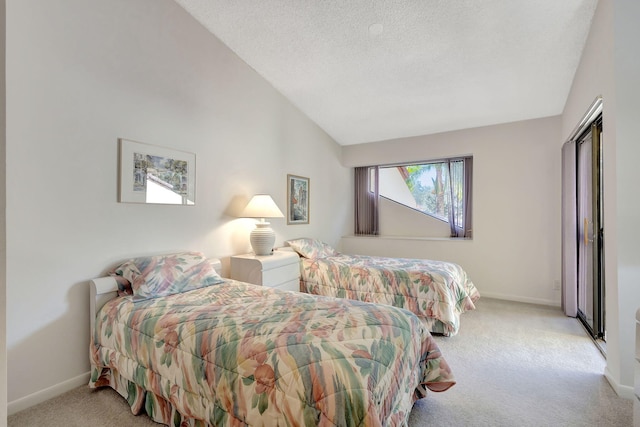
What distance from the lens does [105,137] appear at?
221 cm

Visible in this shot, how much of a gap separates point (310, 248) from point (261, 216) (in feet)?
3.00

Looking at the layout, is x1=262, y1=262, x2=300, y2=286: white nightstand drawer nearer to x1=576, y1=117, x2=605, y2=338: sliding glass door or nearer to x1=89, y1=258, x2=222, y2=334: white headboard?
x1=89, y1=258, x2=222, y2=334: white headboard

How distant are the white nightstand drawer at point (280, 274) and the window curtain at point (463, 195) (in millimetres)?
2616

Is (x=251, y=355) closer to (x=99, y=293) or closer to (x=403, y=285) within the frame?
(x=99, y=293)

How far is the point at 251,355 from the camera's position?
1320 millimetres

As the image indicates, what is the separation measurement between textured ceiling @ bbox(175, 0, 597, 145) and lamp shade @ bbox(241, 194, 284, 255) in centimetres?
153

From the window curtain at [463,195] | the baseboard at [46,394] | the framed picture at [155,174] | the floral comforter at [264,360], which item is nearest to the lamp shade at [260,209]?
the framed picture at [155,174]

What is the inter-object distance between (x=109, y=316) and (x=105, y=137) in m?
1.25

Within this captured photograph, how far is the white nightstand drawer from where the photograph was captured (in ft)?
9.69

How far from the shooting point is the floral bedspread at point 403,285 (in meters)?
2.83

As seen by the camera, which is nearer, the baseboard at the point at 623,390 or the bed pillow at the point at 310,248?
the baseboard at the point at 623,390

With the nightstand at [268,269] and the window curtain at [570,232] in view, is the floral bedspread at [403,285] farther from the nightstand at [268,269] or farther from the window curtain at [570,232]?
the window curtain at [570,232]

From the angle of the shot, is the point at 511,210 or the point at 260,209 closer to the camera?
A: the point at 260,209

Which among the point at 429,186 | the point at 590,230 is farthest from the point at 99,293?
the point at 429,186
